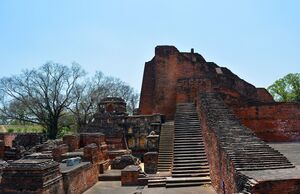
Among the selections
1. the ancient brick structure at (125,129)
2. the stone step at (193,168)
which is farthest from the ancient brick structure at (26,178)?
the ancient brick structure at (125,129)

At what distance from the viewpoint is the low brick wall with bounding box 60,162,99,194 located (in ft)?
34.3

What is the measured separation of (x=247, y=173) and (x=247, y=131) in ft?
11.2

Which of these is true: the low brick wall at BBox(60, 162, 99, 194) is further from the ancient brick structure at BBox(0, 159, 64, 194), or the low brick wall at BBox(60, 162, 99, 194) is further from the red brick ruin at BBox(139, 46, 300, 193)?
the red brick ruin at BBox(139, 46, 300, 193)

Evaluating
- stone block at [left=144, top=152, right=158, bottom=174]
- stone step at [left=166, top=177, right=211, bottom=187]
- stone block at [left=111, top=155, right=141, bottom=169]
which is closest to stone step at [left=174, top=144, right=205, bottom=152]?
stone block at [left=144, top=152, right=158, bottom=174]

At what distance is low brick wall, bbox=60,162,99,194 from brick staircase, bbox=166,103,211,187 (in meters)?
2.79

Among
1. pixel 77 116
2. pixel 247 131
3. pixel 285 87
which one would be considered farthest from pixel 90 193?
pixel 285 87

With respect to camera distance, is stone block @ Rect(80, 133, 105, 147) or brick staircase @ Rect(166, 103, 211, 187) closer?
brick staircase @ Rect(166, 103, 211, 187)

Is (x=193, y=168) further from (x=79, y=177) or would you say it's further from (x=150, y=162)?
(x=79, y=177)

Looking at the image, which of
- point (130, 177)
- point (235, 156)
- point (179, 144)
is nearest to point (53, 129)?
point (179, 144)

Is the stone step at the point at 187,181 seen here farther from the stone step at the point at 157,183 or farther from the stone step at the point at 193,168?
the stone step at the point at 193,168

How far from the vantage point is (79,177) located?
38.8 feet

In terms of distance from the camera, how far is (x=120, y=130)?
21.0m

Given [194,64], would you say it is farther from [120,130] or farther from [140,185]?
[140,185]

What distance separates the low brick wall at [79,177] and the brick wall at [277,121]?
6994 millimetres
